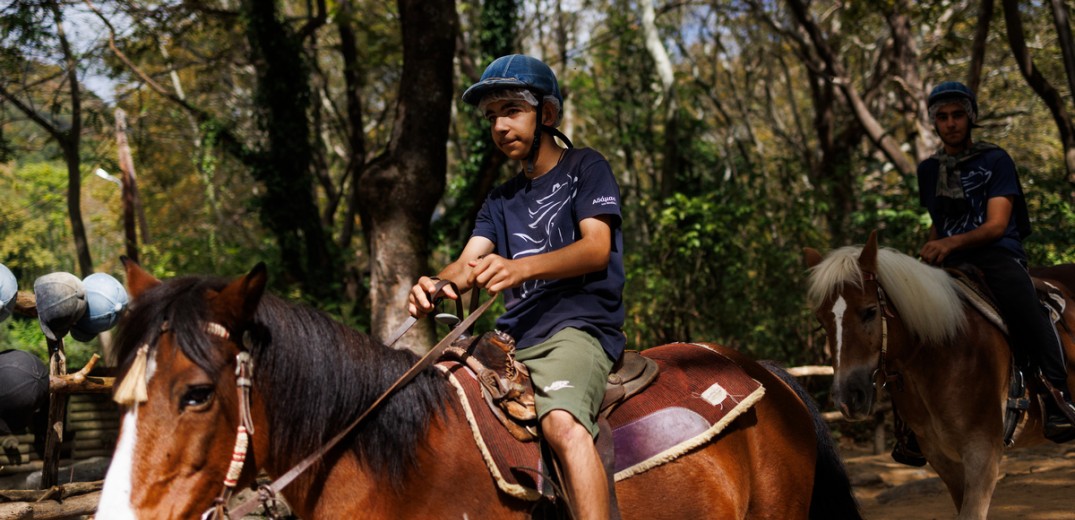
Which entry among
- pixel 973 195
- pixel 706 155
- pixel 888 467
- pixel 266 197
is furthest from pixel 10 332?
pixel 973 195

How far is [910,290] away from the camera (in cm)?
464

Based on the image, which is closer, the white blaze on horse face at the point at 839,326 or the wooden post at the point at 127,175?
the white blaze on horse face at the point at 839,326

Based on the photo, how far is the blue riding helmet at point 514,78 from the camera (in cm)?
283

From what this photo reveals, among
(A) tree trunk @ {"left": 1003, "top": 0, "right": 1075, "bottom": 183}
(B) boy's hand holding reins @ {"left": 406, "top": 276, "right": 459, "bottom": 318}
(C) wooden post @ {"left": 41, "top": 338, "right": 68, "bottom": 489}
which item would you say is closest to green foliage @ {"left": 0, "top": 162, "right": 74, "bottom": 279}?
(C) wooden post @ {"left": 41, "top": 338, "right": 68, "bottom": 489}

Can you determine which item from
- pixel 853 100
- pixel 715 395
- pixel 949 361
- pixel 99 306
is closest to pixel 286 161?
pixel 853 100

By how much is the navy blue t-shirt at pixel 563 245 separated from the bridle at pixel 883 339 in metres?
2.23

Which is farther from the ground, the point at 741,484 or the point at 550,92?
the point at 550,92

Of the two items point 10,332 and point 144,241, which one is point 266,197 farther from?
point 10,332

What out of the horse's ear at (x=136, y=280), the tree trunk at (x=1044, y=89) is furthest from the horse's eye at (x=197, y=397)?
the tree trunk at (x=1044, y=89)

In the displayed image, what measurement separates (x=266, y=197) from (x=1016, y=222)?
36.3 ft

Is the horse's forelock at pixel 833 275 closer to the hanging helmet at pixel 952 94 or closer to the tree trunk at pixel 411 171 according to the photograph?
the hanging helmet at pixel 952 94

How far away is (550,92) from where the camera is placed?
2939 mm

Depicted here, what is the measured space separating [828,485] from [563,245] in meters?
1.58

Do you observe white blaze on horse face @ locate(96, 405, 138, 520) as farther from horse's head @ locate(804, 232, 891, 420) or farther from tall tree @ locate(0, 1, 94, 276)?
tall tree @ locate(0, 1, 94, 276)
